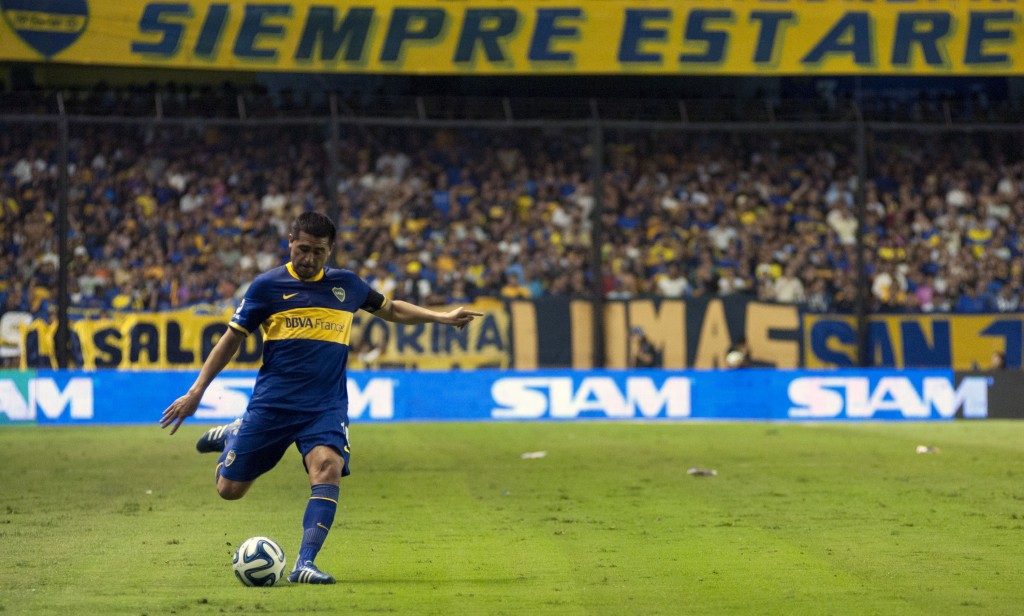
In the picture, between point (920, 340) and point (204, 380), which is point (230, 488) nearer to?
point (204, 380)

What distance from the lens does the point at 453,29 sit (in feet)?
87.4

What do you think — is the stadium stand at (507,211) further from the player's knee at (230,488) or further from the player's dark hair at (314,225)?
the player's dark hair at (314,225)

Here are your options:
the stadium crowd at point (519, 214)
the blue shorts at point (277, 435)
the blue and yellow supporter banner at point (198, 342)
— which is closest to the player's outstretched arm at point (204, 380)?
the blue shorts at point (277, 435)

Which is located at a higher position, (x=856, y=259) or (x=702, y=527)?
(x=856, y=259)

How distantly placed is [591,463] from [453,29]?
12.9 metres

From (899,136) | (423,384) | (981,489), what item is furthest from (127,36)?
(981,489)

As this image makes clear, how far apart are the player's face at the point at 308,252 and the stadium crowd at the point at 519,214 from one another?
16.2m

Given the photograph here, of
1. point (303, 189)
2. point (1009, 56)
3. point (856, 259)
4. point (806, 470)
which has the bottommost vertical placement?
point (806, 470)

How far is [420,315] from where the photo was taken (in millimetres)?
8367

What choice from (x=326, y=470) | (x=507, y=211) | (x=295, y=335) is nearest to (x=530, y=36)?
(x=507, y=211)

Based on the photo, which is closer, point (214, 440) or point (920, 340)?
point (214, 440)

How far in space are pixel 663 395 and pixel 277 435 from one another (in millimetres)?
15818

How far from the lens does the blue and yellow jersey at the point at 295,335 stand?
7.88 meters

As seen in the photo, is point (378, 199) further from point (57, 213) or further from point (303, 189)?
point (57, 213)
